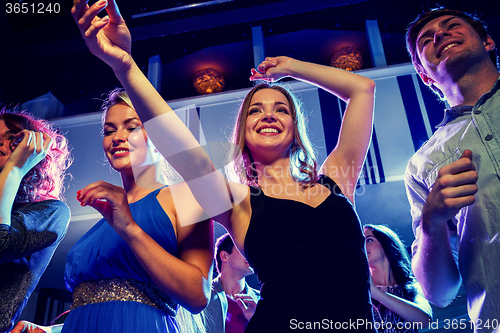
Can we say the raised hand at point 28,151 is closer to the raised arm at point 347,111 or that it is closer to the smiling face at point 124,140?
the smiling face at point 124,140

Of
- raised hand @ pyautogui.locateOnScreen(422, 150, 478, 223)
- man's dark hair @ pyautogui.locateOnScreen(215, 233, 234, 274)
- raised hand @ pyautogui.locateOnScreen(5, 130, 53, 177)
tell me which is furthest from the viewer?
man's dark hair @ pyautogui.locateOnScreen(215, 233, 234, 274)

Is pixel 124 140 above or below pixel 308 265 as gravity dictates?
above

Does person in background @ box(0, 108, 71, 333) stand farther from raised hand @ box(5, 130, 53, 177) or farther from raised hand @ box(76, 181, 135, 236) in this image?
raised hand @ box(76, 181, 135, 236)

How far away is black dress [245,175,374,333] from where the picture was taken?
73 centimetres

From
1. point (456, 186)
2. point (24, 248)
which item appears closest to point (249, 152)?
point (456, 186)

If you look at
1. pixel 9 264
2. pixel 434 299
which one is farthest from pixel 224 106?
pixel 434 299

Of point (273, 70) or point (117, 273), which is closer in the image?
Answer: point (117, 273)

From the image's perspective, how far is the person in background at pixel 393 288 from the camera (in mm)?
1772

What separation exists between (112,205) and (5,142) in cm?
94

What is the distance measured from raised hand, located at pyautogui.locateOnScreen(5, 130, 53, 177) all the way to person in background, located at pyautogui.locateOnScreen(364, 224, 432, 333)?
1.55m

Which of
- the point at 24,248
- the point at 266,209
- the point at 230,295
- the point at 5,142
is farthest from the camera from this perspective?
the point at 230,295

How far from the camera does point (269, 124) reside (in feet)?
3.61

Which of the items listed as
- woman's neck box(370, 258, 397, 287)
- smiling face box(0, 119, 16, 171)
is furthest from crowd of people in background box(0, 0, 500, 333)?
woman's neck box(370, 258, 397, 287)

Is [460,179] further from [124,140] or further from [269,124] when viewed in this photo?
[124,140]
